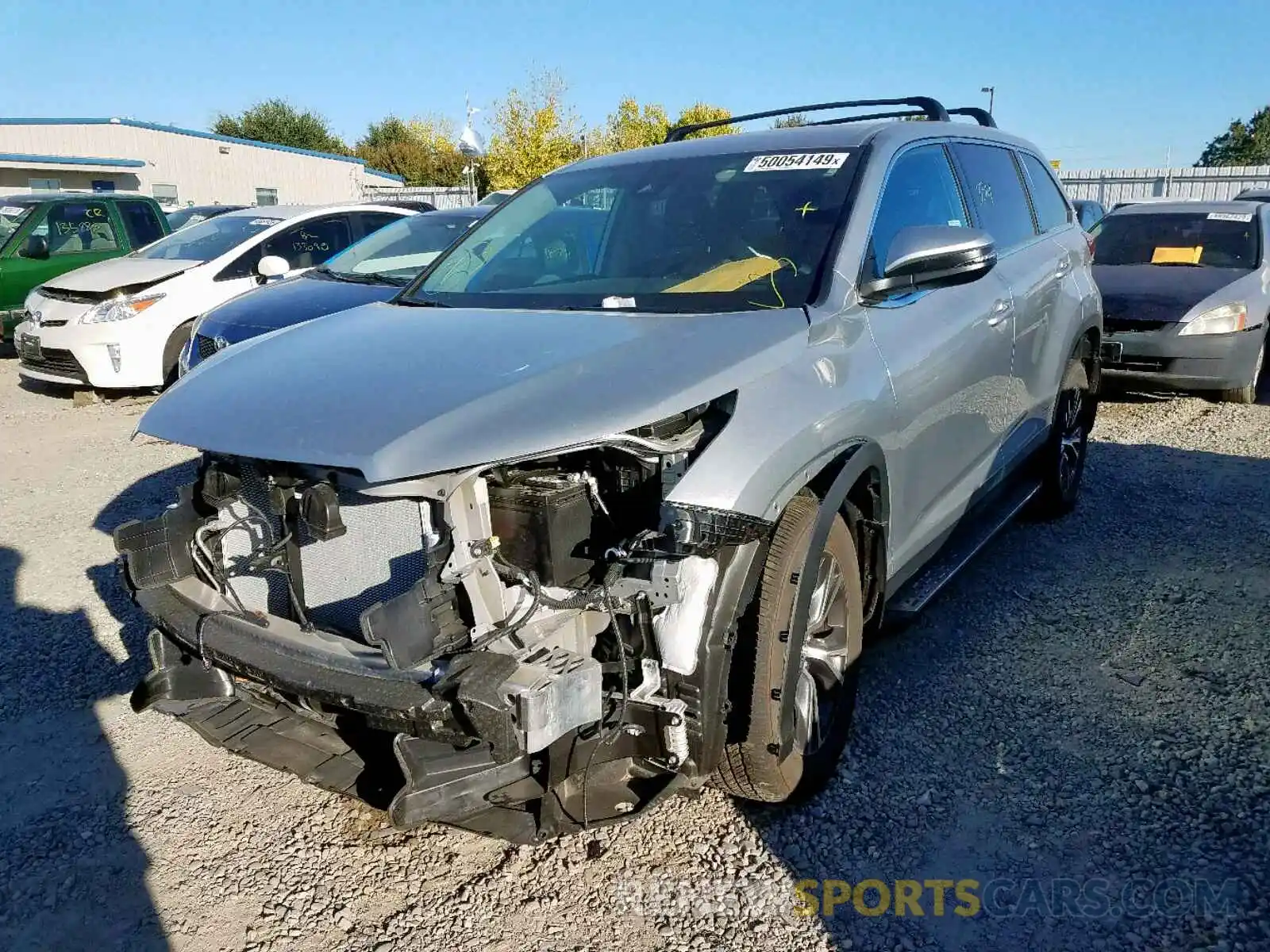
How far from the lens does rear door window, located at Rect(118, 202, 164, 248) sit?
39.6 feet

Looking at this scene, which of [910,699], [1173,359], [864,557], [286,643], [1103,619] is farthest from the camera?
[1173,359]

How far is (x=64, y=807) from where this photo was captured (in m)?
3.06

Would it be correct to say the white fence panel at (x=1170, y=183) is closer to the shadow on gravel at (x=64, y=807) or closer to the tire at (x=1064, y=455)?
the tire at (x=1064, y=455)

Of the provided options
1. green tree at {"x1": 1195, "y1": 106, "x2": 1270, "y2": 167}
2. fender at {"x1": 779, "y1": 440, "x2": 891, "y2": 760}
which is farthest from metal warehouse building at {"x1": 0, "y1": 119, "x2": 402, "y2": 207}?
green tree at {"x1": 1195, "y1": 106, "x2": 1270, "y2": 167}

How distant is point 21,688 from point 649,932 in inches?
108

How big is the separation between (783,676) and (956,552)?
Result: 1.59 m

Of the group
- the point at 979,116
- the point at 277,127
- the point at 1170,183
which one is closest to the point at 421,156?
the point at 277,127

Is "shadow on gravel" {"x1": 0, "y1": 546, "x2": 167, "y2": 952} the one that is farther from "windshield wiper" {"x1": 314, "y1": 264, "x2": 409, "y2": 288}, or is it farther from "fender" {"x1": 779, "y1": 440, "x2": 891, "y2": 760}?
"windshield wiper" {"x1": 314, "y1": 264, "x2": 409, "y2": 288}

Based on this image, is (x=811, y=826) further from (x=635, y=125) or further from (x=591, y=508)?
(x=635, y=125)

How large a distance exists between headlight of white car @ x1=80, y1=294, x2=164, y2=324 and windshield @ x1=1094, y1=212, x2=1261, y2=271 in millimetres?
8783

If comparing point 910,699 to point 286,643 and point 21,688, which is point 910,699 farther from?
point 21,688

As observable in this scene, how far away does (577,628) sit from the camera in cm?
235

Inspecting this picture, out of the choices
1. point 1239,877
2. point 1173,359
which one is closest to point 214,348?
point 1239,877

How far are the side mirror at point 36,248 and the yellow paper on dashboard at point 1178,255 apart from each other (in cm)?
1203
